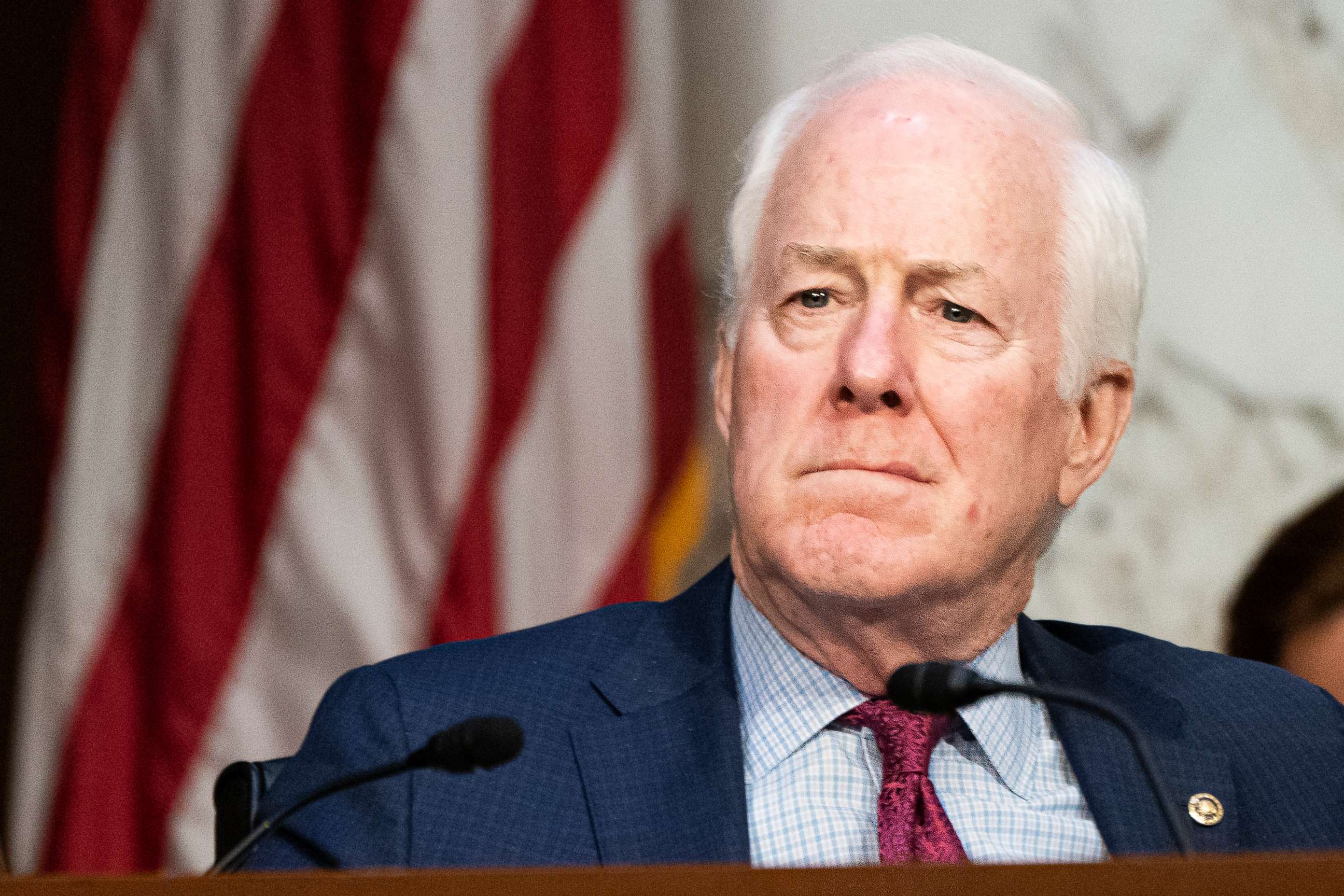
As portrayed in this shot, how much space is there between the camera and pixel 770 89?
2.92m

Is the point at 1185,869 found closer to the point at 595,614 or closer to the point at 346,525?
the point at 595,614

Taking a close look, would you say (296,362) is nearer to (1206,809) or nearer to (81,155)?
(81,155)

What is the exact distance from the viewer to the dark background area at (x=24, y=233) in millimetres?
2740

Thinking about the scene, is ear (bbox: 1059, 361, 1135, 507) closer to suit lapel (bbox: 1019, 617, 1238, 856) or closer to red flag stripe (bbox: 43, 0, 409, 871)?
suit lapel (bbox: 1019, 617, 1238, 856)

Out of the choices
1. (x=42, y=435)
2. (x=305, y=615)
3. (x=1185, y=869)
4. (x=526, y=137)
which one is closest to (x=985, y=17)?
(x=526, y=137)

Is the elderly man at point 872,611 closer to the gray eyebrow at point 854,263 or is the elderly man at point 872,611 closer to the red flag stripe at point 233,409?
the gray eyebrow at point 854,263

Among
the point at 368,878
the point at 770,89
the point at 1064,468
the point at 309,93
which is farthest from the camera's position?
the point at 770,89

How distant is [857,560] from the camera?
1.45m

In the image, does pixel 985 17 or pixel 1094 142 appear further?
pixel 985 17

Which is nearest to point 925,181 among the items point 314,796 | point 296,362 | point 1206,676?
point 1206,676

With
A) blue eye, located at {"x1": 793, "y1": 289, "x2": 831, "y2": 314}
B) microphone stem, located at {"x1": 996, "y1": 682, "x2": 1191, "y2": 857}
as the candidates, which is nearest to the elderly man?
blue eye, located at {"x1": 793, "y1": 289, "x2": 831, "y2": 314}

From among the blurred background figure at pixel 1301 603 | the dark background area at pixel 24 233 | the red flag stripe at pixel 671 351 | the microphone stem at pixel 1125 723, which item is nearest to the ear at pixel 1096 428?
the microphone stem at pixel 1125 723

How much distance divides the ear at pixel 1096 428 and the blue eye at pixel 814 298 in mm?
313

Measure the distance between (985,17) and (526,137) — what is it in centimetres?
96
